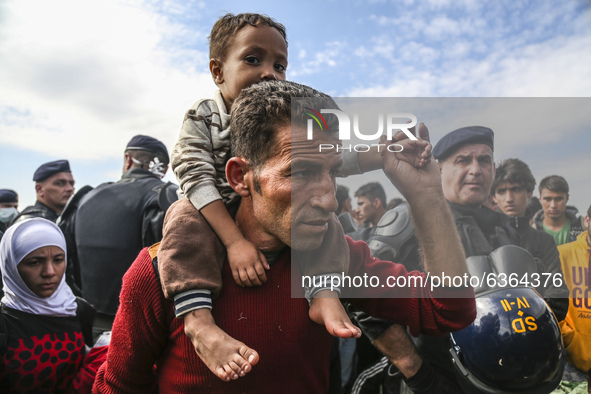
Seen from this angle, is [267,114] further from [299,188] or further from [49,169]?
[49,169]

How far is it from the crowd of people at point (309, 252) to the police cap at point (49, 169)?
407cm

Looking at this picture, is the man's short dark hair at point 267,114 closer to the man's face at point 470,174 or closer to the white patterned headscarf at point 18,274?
the man's face at point 470,174

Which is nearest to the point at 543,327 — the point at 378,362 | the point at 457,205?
the point at 378,362

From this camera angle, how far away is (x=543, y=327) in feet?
8.02

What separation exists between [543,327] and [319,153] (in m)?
1.84

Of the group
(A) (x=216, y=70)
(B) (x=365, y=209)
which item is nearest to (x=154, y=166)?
(A) (x=216, y=70)

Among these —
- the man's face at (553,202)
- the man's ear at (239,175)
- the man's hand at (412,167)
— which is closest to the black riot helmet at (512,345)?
the man's face at (553,202)

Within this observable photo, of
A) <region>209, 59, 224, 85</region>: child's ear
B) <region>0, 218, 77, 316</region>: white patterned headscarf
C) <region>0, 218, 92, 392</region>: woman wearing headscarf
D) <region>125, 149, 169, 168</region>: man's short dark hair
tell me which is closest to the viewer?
<region>209, 59, 224, 85</region>: child's ear

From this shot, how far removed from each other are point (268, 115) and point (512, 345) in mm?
1896

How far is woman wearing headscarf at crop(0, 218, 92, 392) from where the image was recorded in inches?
109

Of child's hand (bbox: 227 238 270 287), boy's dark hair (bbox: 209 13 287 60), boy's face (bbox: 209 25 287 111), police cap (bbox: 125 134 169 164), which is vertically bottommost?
child's hand (bbox: 227 238 270 287)

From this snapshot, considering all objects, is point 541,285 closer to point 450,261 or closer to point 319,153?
point 450,261

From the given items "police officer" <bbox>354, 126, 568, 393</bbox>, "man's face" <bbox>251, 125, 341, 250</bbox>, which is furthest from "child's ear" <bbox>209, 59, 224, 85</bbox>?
"police officer" <bbox>354, 126, 568, 393</bbox>

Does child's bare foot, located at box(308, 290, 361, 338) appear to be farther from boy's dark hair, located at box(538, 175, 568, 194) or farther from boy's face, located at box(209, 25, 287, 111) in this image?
boy's dark hair, located at box(538, 175, 568, 194)
